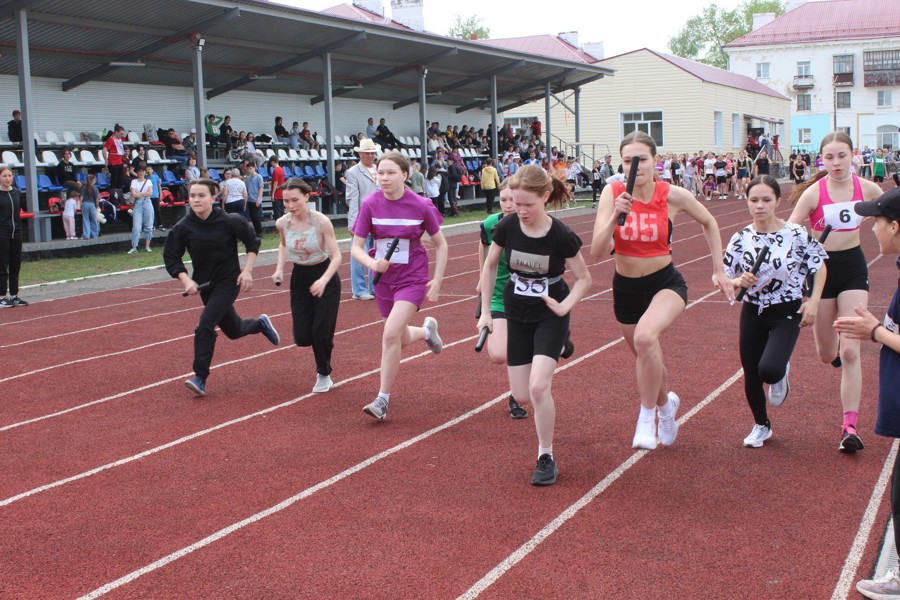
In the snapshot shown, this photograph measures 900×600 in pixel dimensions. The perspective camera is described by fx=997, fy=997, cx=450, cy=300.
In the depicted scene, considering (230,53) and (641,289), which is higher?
(230,53)

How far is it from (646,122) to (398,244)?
52626 millimetres

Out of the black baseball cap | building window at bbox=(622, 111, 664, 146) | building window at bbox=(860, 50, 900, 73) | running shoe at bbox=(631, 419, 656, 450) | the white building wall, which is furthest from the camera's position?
building window at bbox=(860, 50, 900, 73)

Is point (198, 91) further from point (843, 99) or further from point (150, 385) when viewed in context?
point (843, 99)

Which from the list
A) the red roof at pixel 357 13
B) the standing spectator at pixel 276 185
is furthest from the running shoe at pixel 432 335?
the red roof at pixel 357 13

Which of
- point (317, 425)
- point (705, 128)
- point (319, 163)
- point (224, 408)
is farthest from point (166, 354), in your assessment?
point (705, 128)

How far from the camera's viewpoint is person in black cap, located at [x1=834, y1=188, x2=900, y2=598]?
3.88 meters

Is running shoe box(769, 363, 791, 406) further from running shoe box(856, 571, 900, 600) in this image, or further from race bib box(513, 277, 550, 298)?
running shoe box(856, 571, 900, 600)

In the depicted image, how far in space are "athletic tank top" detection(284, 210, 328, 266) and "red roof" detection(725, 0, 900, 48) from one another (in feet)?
278

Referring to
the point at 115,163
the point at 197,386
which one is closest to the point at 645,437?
the point at 197,386

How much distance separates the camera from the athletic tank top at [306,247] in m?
8.32

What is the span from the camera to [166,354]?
10.4 m

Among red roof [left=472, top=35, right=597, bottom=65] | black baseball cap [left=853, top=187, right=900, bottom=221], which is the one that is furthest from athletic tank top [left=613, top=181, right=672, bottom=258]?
red roof [left=472, top=35, right=597, bottom=65]

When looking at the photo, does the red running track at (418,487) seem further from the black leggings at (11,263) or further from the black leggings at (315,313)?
the black leggings at (11,263)

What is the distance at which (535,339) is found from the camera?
5.84 metres
